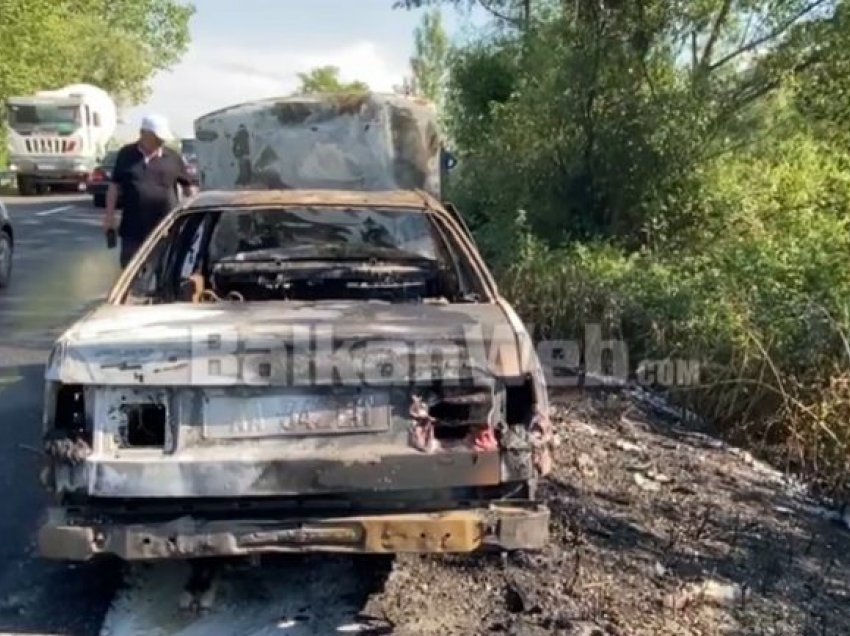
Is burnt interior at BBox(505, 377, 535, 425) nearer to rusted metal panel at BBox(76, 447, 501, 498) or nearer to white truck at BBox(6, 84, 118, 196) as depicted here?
rusted metal panel at BBox(76, 447, 501, 498)

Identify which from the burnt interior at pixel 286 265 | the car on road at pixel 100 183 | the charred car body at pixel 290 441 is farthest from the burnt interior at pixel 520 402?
the car on road at pixel 100 183

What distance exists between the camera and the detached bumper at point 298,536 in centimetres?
376

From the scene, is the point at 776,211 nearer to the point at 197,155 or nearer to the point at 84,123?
the point at 197,155

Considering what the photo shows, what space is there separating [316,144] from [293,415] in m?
6.70

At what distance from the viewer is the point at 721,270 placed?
9.62 m

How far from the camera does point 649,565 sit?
4719 mm

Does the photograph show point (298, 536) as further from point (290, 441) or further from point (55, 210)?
point (55, 210)

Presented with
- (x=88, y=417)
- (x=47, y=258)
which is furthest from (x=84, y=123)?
(x=88, y=417)

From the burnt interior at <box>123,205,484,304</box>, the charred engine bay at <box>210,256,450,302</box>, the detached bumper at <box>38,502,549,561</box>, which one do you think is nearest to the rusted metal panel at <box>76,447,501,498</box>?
the detached bumper at <box>38,502,549,561</box>

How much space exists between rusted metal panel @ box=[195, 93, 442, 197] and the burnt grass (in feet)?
15.0

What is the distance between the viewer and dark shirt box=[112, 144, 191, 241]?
831 centimetres

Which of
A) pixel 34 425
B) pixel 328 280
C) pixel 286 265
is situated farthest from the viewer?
pixel 34 425

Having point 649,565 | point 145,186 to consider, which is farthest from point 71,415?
point 145,186

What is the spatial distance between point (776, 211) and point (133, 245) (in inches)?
272
